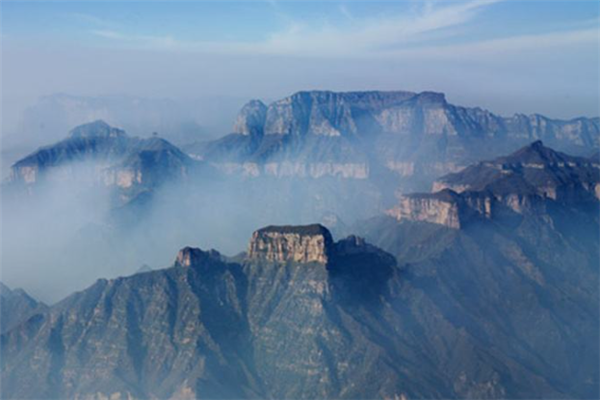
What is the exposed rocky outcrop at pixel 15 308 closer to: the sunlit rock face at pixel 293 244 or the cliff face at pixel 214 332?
the cliff face at pixel 214 332

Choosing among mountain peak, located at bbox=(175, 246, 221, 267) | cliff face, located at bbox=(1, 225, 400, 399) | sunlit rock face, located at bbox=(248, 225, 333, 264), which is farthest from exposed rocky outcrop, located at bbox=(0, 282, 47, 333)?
sunlit rock face, located at bbox=(248, 225, 333, 264)

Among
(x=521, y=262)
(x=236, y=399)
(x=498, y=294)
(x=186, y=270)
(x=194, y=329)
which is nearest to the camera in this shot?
(x=236, y=399)

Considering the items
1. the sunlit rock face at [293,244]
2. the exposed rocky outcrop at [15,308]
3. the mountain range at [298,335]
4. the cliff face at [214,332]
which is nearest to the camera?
the cliff face at [214,332]

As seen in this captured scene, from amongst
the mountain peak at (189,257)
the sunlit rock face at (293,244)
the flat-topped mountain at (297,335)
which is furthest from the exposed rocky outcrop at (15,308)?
the sunlit rock face at (293,244)

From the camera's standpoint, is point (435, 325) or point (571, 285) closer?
point (435, 325)

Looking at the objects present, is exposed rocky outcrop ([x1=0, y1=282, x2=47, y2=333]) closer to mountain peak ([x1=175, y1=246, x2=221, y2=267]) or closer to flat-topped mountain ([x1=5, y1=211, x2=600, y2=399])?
flat-topped mountain ([x1=5, y1=211, x2=600, y2=399])

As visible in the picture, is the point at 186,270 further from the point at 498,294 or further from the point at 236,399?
the point at 498,294

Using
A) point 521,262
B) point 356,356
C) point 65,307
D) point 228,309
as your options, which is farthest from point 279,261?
point 521,262

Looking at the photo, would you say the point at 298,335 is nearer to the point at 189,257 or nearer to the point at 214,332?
the point at 214,332
